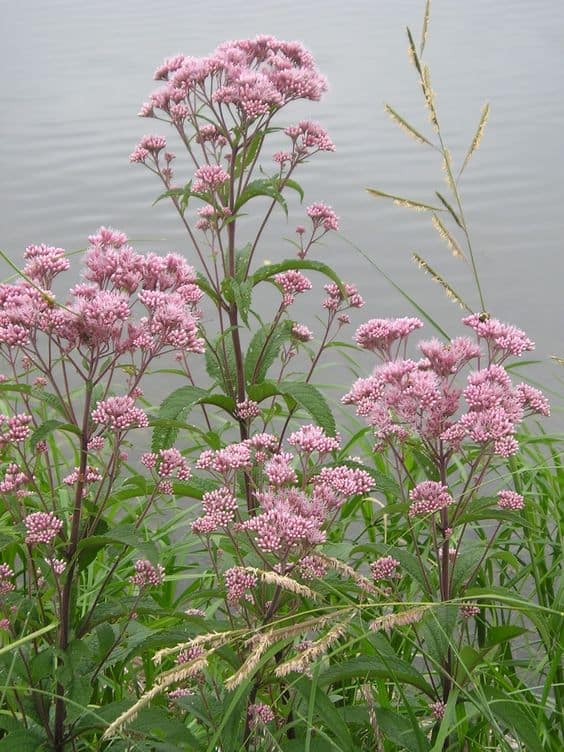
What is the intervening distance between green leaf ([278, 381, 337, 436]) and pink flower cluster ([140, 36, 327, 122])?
102cm

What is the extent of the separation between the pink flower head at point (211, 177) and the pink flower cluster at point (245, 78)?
22cm

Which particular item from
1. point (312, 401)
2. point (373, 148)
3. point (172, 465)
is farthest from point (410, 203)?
point (373, 148)

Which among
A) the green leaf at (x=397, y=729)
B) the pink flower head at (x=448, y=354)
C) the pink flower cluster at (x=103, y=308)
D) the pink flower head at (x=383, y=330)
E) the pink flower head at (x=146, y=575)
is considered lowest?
the green leaf at (x=397, y=729)

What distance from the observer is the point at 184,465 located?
285 centimetres

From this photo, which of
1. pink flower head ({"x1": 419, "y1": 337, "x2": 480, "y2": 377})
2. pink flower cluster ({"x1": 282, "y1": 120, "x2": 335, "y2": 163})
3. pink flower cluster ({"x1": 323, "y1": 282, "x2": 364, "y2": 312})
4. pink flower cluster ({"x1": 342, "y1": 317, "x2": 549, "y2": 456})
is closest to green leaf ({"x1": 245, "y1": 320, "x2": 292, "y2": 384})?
pink flower cluster ({"x1": 323, "y1": 282, "x2": 364, "y2": 312})

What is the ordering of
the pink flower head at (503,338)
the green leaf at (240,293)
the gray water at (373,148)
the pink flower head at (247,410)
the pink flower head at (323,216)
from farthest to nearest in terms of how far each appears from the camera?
the gray water at (373,148) < the pink flower head at (323,216) < the green leaf at (240,293) < the pink flower head at (247,410) < the pink flower head at (503,338)

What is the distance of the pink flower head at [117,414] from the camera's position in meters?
2.58

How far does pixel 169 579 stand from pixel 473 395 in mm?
1645

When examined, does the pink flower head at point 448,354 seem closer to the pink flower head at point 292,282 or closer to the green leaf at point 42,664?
the pink flower head at point 292,282

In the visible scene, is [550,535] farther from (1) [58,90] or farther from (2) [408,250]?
(1) [58,90]

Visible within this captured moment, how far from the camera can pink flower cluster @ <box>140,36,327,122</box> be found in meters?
3.80

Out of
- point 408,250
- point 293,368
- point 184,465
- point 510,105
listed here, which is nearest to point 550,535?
point 184,465

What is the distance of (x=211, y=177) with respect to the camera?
149 inches

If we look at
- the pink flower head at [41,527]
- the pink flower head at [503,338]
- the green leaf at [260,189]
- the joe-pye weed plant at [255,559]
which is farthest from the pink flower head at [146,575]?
the green leaf at [260,189]
